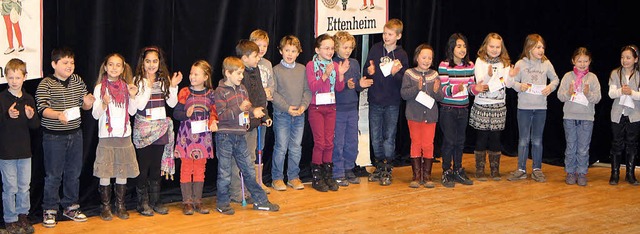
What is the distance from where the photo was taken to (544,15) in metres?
8.70

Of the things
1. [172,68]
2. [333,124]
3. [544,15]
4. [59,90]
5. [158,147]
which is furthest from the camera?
[544,15]

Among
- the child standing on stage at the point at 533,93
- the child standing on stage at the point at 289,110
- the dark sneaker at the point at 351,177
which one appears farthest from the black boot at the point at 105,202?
the child standing on stage at the point at 533,93

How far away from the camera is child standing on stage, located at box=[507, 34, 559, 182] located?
7.34 metres

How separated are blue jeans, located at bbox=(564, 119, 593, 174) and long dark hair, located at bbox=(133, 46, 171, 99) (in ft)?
11.4

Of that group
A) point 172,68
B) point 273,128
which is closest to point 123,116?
point 172,68

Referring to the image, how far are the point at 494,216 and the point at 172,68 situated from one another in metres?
2.65

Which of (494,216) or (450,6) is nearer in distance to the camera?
(494,216)

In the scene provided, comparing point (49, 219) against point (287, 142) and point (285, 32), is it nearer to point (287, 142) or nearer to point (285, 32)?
point (287, 142)

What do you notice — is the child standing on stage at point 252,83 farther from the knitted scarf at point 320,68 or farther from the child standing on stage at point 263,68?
the knitted scarf at point 320,68

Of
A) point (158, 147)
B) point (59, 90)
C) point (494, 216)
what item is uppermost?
point (59, 90)

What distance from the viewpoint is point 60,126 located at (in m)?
5.70

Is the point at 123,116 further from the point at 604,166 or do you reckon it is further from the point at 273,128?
the point at 604,166

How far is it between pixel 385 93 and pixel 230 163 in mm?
1695

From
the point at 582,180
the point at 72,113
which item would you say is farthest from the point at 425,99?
the point at 72,113
